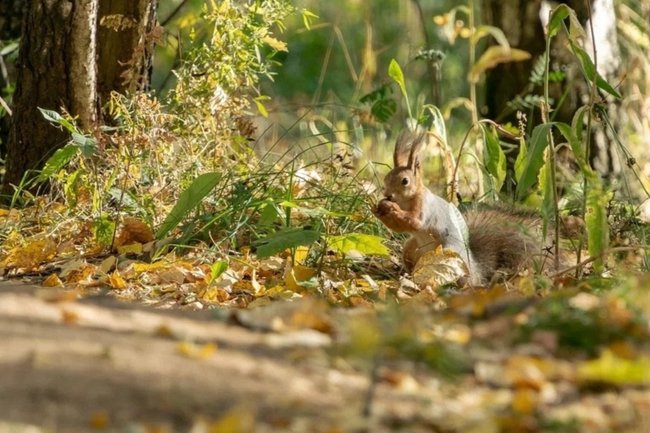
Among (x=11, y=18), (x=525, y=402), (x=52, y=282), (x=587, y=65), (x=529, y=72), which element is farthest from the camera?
(x=529, y=72)

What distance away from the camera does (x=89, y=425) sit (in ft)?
8.34

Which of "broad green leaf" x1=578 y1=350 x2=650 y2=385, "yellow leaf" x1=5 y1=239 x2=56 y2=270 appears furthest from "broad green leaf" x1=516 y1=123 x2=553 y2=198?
"broad green leaf" x1=578 y1=350 x2=650 y2=385

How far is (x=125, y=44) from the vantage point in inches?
233

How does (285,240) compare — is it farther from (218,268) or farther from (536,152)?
(536,152)

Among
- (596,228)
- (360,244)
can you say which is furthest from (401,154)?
(596,228)

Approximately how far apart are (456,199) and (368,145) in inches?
71.9

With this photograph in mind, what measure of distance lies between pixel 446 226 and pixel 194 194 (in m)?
1.09

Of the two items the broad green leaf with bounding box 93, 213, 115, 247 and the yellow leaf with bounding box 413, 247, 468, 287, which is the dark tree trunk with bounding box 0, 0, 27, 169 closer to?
the broad green leaf with bounding box 93, 213, 115, 247

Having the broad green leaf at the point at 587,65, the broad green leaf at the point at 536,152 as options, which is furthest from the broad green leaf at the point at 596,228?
the broad green leaf at the point at 587,65

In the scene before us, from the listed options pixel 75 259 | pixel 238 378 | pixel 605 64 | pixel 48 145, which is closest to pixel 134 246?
pixel 75 259

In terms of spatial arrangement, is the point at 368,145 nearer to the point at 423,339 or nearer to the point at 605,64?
the point at 605,64

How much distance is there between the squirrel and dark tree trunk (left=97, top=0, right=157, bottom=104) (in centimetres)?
120

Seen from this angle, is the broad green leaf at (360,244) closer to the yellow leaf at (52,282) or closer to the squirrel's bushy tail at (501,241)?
the squirrel's bushy tail at (501,241)

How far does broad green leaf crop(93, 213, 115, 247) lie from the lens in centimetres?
525
